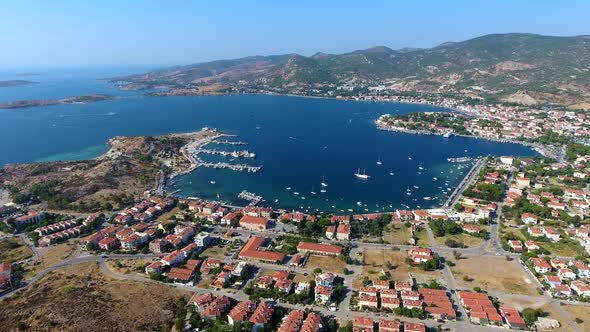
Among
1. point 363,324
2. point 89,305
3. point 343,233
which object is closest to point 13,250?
point 89,305

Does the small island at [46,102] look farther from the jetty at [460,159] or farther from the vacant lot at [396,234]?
the vacant lot at [396,234]

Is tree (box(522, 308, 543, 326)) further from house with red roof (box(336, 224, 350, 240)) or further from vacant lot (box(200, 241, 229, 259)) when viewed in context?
vacant lot (box(200, 241, 229, 259))

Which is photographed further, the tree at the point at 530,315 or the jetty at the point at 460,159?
the jetty at the point at 460,159

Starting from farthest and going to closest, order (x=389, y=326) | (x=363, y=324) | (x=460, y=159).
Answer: (x=460, y=159), (x=363, y=324), (x=389, y=326)

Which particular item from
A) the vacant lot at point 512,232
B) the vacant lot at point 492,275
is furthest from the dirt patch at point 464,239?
the vacant lot at point 512,232

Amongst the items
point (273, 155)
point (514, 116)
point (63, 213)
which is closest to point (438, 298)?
point (63, 213)

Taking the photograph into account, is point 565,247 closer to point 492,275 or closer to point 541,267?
point 541,267
